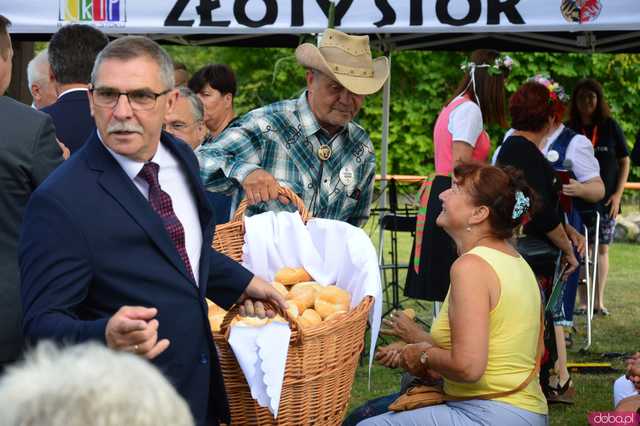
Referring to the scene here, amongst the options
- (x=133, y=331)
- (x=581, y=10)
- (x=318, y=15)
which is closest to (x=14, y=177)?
(x=133, y=331)

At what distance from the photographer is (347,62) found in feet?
13.3

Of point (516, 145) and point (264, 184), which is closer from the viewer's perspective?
point (264, 184)

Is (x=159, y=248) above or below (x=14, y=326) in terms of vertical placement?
above

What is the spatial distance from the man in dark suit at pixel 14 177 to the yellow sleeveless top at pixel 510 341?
1496 millimetres

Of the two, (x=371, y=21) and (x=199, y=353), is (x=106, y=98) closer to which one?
(x=199, y=353)

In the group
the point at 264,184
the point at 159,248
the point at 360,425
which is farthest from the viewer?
the point at 360,425

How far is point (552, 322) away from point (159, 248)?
3.41 metres

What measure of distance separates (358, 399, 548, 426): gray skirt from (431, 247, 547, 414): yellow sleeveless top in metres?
0.03

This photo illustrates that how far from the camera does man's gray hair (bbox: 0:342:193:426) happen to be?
45.5 inches

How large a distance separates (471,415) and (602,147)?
5.99m

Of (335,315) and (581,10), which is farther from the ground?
(581,10)

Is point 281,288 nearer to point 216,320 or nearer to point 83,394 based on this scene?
point 216,320

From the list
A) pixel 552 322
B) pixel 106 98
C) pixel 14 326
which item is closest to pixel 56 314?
pixel 106 98

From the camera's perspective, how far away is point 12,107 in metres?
2.97
